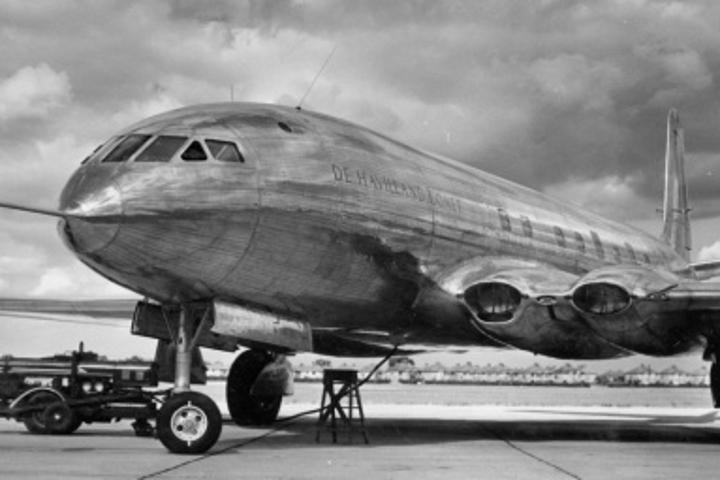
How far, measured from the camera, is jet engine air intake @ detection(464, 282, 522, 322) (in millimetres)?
12977

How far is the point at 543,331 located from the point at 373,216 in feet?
9.87

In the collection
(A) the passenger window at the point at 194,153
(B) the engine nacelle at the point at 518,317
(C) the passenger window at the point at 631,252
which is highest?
(C) the passenger window at the point at 631,252

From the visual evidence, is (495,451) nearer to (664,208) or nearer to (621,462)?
(621,462)

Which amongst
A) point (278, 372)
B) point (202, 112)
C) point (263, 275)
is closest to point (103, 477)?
point (263, 275)

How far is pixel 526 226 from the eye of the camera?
1552cm

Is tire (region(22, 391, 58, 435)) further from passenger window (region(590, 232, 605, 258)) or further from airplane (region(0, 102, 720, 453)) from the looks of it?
passenger window (region(590, 232, 605, 258))

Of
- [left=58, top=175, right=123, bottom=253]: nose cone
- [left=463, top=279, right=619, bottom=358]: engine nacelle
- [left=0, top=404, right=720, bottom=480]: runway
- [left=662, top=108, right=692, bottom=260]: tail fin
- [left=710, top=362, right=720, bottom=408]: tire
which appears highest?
[left=662, top=108, right=692, bottom=260]: tail fin

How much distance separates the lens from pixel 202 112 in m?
11.1

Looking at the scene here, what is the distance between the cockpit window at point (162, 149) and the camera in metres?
10.2

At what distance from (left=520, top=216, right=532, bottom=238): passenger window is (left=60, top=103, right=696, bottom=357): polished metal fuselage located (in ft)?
0.71

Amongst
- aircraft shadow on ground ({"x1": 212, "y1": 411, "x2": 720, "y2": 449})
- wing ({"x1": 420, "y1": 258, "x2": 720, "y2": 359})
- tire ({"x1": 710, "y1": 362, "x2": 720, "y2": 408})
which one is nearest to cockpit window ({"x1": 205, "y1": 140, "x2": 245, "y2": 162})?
aircraft shadow on ground ({"x1": 212, "y1": 411, "x2": 720, "y2": 449})

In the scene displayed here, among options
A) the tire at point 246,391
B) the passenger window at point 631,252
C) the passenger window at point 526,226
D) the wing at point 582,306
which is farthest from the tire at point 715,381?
the tire at point 246,391

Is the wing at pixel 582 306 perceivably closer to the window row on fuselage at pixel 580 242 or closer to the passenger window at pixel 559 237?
the window row on fuselage at pixel 580 242

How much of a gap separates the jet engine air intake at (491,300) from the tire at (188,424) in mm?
4279
